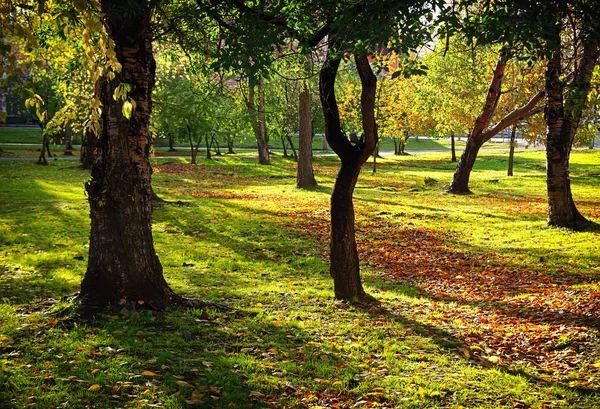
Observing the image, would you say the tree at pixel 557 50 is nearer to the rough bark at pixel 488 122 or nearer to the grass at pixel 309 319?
the grass at pixel 309 319

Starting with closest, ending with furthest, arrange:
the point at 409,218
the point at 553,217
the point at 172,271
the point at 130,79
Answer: the point at 130,79 < the point at 172,271 < the point at 553,217 < the point at 409,218

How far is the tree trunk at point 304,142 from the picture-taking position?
91.8 feet

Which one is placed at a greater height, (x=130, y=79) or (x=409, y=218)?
(x=130, y=79)

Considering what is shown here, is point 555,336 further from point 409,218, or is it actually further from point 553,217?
point 409,218

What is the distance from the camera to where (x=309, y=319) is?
367 inches

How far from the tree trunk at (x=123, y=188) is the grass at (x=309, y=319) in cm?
49

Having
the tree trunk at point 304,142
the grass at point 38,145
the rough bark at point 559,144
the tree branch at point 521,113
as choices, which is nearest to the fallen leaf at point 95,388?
the rough bark at point 559,144

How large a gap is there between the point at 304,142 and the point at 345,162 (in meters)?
18.5

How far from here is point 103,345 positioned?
684 centimetres

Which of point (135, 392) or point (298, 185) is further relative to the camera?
point (298, 185)

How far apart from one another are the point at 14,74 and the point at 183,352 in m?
4.18

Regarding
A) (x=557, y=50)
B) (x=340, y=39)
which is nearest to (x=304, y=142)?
(x=557, y=50)

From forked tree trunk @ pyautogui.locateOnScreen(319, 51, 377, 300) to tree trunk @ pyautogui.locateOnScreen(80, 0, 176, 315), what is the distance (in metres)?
→ 2.94

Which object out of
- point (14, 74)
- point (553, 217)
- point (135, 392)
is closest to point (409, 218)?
point (553, 217)
